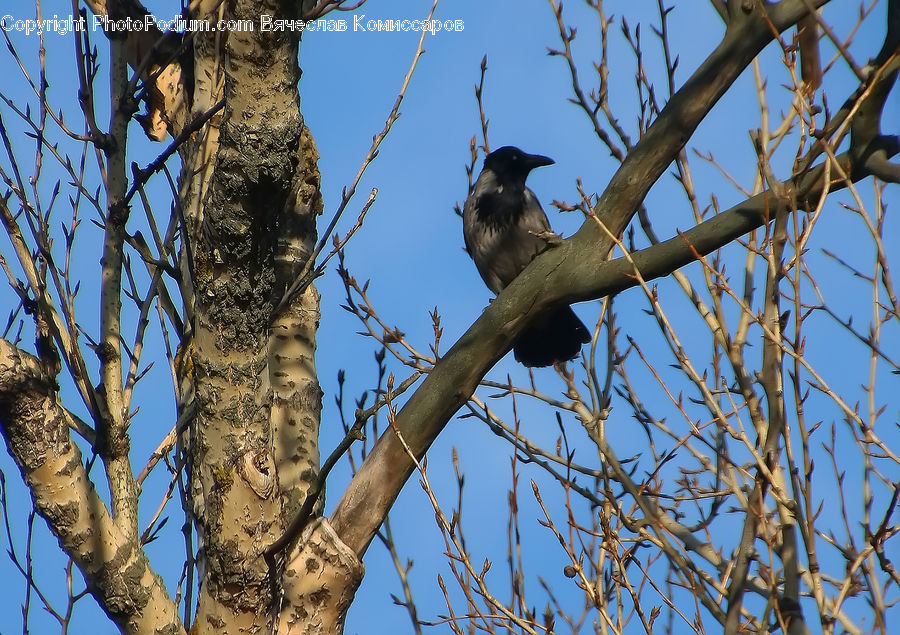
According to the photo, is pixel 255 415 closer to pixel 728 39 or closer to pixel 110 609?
pixel 110 609

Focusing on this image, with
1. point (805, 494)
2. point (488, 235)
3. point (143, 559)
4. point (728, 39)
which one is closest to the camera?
point (805, 494)

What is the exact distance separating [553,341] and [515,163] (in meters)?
1.56

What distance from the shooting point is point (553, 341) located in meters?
4.71

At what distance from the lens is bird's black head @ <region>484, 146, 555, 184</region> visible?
18.7 ft

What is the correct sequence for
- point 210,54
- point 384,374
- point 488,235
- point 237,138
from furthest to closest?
point 488,235
point 384,374
point 210,54
point 237,138

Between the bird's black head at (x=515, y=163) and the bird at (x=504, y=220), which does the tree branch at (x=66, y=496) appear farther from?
the bird's black head at (x=515, y=163)

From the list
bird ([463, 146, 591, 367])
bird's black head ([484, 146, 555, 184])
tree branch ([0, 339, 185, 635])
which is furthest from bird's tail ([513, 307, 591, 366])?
tree branch ([0, 339, 185, 635])

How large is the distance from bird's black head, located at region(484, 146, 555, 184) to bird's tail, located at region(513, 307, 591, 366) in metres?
1.29

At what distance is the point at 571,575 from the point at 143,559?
1.31 m

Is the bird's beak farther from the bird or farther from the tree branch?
the tree branch

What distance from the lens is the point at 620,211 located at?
2.82 meters

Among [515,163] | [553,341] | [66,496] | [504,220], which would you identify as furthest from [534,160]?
[66,496]

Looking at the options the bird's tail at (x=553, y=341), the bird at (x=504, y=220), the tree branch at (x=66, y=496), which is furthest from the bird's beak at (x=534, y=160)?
the tree branch at (x=66, y=496)

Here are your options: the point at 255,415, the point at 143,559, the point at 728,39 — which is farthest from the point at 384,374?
the point at 728,39
